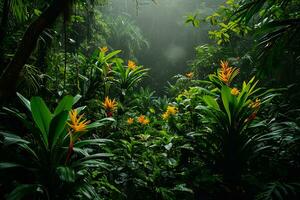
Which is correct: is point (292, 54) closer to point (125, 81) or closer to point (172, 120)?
point (172, 120)

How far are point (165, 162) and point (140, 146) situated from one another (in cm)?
30

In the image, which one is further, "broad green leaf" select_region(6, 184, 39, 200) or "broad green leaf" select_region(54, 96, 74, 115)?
"broad green leaf" select_region(54, 96, 74, 115)

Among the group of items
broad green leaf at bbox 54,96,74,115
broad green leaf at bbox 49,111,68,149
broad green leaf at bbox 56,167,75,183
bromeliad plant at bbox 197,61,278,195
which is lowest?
broad green leaf at bbox 56,167,75,183

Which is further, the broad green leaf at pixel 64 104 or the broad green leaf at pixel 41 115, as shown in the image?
the broad green leaf at pixel 64 104

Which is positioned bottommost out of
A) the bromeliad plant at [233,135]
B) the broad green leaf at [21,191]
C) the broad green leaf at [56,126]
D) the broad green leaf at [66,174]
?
the broad green leaf at [21,191]

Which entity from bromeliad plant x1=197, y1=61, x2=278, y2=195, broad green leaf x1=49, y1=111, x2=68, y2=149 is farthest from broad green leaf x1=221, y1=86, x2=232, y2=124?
broad green leaf x1=49, y1=111, x2=68, y2=149

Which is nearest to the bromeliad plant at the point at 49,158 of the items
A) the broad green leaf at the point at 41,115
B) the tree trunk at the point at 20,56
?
the broad green leaf at the point at 41,115

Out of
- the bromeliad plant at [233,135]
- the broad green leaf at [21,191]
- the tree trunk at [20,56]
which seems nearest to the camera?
the broad green leaf at [21,191]

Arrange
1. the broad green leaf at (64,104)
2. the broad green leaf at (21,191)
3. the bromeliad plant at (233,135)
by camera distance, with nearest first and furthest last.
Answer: the broad green leaf at (21,191) → the broad green leaf at (64,104) → the bromeliad plant at (233,135)

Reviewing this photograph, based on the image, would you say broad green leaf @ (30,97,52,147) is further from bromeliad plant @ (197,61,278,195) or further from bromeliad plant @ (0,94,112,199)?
bromeliad plant @ (197,61,278,195)

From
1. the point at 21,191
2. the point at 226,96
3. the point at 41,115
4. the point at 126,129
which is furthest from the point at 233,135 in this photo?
the point at 21,191

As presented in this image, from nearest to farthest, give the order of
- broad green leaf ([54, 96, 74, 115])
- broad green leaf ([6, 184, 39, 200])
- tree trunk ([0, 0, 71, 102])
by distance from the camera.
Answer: broad green leaf ([6, 184, 39, 200]) < tree trunk ([0, 0, 71, 102]) < broad green leaf ([54, 96, 74, 115])

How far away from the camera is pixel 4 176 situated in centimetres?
186

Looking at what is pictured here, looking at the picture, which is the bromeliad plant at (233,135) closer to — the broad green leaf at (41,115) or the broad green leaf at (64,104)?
the broad green leaf at (64,104)
